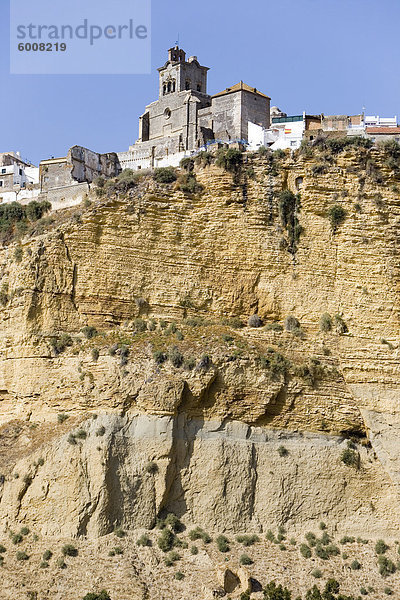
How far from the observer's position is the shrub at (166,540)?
1075 inches

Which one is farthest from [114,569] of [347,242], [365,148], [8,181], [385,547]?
[8,181]

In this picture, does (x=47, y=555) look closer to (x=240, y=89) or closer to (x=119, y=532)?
(x=119, y=532)

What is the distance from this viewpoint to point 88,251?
31797 millimetres

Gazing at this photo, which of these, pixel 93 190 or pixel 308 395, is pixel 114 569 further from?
pixel 93 190

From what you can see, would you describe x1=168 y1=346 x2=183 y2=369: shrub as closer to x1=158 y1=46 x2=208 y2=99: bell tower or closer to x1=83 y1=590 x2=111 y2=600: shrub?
x1=83 y1=590 x2=111 y2=600: shrub

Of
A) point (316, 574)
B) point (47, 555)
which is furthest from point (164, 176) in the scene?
point (316, 574)

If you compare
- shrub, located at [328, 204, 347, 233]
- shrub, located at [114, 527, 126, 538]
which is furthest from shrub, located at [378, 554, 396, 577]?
shrub, located at [328, 204, 347, 233]

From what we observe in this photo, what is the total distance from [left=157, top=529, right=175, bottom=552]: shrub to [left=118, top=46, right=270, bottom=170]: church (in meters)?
16.3

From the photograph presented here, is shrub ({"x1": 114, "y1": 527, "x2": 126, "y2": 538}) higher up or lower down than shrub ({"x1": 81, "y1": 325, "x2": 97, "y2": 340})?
lower down

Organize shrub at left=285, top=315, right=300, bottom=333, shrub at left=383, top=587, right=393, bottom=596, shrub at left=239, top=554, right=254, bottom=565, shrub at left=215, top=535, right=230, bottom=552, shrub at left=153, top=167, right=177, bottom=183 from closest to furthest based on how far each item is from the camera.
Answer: shrub at left=383, top=587, right=393, bottom=596, shrub at left=239, top=554, right=254, bottom=565, shrub at left=215, top=535, right=230, bottom=552, shrub at left=285, top=315, right=300, bottom=333, shrub at left=153, top=167, right=177, bottom=183

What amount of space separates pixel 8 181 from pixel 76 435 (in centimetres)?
1734

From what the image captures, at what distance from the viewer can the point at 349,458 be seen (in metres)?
29.2

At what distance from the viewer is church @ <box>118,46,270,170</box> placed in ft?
134

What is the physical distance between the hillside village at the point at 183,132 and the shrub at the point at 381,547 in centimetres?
1350
